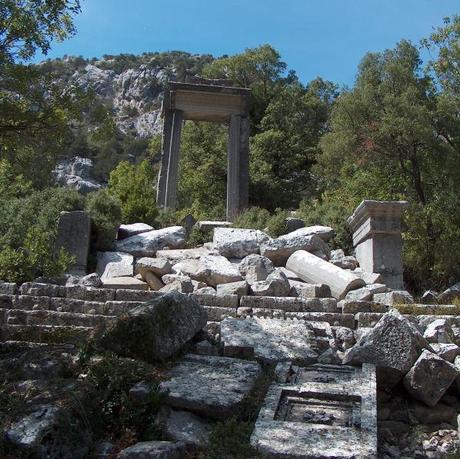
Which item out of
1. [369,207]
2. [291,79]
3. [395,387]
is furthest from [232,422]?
[291,79]

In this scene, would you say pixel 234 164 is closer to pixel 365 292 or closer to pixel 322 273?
pixel 322 273

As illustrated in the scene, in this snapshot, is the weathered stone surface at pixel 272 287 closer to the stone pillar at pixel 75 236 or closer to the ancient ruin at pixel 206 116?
the stone pillar at pixel 75 236

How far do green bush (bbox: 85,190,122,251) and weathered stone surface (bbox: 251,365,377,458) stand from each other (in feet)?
23.7

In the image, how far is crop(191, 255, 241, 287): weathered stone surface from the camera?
30.0ft

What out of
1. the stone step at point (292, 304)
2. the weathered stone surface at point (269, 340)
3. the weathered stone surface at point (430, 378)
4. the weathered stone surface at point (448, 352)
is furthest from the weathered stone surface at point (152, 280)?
the weathered stone surface at point (430, 378)

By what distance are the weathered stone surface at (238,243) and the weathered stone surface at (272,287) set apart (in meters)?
2.56

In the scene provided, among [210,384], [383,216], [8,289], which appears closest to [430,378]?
[210,384]

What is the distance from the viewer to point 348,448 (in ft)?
11.5

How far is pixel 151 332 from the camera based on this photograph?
16.5ft

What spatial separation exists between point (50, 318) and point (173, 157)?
11.5 m

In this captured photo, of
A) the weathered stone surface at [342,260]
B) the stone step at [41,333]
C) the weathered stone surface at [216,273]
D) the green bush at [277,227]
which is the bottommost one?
the stone step at [41,333]

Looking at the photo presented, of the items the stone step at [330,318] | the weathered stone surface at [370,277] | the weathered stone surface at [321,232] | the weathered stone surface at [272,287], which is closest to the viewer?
the stone step at [330,318]

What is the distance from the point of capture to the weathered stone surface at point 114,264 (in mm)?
10188

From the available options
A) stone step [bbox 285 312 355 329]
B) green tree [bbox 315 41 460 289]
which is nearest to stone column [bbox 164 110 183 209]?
green tree [bbox 315 41 460 289]
